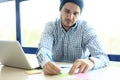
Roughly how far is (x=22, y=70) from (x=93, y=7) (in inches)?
53.0

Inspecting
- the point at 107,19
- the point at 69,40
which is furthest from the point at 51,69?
the point at 107,19

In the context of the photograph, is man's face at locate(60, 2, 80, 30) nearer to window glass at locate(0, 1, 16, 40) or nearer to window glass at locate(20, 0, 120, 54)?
window glass at locate(20, 0, 120, 54)

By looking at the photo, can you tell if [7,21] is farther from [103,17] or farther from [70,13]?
[70,13]

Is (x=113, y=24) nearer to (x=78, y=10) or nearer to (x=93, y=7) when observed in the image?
(x=93, y=7)

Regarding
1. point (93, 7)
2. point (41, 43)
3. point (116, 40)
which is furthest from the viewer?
point (93, 7)

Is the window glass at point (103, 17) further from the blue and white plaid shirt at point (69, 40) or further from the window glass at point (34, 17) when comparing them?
the blue and white plaid shirt at point (69, 40)

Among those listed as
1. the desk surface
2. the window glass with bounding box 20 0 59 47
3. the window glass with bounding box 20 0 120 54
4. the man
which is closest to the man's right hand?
the desk surface

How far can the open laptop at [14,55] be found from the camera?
4.15 ft

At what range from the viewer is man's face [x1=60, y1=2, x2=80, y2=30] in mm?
1691

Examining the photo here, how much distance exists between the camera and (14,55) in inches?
52.7

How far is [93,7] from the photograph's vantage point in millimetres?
2395

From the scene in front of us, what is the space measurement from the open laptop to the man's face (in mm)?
495

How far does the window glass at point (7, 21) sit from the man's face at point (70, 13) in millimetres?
1867

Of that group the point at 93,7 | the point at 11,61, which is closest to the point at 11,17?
the point at 93,7
